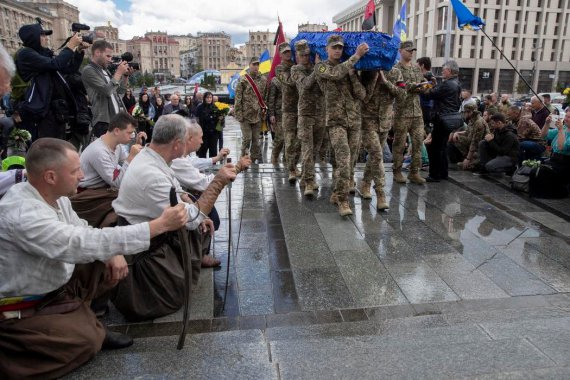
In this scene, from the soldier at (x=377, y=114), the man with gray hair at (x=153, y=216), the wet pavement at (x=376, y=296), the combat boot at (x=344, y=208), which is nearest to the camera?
the wet pavement at (x=376, y=296)

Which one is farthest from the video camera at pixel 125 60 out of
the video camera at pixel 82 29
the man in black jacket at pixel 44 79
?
the man in black jacket at pixel 44 79

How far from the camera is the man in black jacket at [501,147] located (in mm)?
8305

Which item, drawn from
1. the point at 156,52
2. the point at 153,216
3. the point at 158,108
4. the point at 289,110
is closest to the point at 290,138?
the point at 289,110

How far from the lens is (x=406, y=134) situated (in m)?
7.55

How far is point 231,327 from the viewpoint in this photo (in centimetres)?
340

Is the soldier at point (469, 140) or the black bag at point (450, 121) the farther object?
the soldier at point (469, 140)

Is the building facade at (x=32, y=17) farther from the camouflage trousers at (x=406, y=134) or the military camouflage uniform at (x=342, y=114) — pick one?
the military camouflage uniform at (x=342, y=114)

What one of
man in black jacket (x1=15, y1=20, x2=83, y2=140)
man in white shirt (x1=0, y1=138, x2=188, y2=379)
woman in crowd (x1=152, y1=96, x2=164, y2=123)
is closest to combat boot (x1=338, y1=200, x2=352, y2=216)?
man in white shirt (x1=0, y1=138, x2=188, y2=379)

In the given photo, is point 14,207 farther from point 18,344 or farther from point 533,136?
point 533,136

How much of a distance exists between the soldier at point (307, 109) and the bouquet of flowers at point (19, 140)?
3.74m

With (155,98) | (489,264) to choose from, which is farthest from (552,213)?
(155,98)

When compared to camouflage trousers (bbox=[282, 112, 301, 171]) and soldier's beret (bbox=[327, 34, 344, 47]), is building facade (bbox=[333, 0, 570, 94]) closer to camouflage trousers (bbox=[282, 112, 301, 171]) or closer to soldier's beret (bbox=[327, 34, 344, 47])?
camouflage trousers (bbox=[282, 112, 301, 171])

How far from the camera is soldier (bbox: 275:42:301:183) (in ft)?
25.1

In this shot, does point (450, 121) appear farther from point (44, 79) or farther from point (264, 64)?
point (44, 79)
